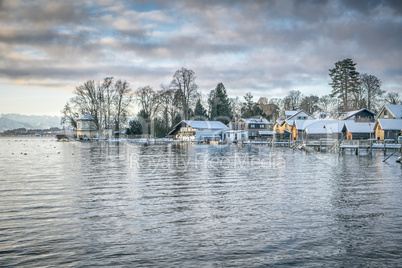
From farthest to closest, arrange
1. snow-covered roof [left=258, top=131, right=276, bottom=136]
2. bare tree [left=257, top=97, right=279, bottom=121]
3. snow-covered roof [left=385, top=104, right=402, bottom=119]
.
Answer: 1. bare tree [left=257, top=97, right=279, bottom=121]
2. snow-covered roof [left=258, top=131, right=276, bottom=136]
3. snow-covered roof [left=385, top=104, right=402, bottom=119]

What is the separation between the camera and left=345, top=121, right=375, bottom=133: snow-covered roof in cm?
7200

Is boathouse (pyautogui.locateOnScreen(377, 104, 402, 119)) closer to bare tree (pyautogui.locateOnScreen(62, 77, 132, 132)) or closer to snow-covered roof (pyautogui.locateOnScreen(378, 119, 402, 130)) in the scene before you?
snow-covered roof (pyautogui.locateOnScreen(378, 119, 402, 130))

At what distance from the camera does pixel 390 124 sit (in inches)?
2539

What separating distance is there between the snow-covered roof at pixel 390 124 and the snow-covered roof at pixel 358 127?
21.1ft

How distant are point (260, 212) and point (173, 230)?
383 centimetres

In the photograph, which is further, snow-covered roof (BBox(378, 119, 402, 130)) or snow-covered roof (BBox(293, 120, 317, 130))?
snow-covered roof (BBox(293, 120, 317, 130))

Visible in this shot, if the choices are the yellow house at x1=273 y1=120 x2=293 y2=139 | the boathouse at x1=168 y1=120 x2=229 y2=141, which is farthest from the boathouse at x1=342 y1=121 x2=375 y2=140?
the boathouse at x1=168 y1=120 x2=229 y2=141

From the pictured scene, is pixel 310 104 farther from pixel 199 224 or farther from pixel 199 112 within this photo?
pixel 199 224


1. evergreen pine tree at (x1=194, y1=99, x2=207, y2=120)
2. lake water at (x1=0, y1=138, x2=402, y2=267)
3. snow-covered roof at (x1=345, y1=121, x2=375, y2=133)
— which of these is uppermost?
evergreen pine tree at (x1=194, y1=99, x2=207, y2=120)

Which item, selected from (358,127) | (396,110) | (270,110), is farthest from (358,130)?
(270,110)

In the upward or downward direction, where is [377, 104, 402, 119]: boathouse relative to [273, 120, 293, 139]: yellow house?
upward

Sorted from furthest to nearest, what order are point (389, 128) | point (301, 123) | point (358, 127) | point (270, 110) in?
point (270, 110)
point (301, 123)
point (358, 127)
point (389, 128)

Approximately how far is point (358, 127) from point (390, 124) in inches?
351

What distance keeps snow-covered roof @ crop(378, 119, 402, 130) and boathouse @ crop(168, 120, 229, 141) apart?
4150 centimetres
